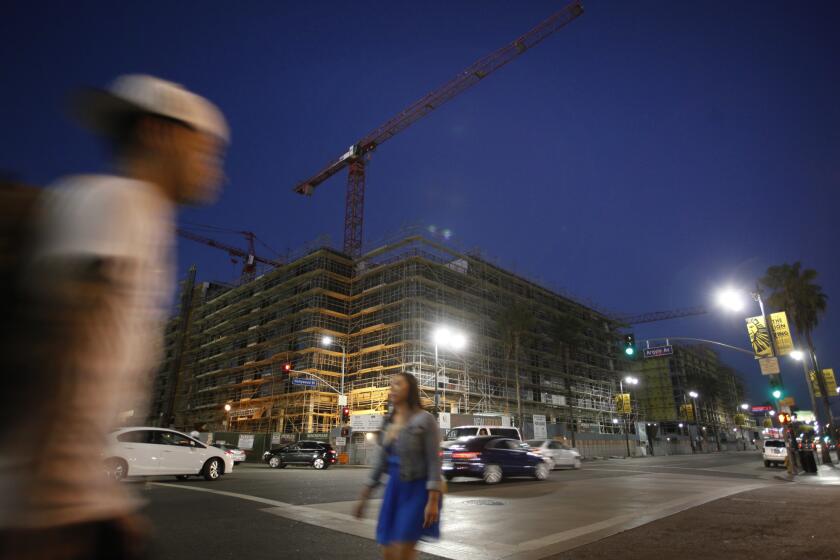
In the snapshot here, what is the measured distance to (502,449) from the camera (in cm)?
1653

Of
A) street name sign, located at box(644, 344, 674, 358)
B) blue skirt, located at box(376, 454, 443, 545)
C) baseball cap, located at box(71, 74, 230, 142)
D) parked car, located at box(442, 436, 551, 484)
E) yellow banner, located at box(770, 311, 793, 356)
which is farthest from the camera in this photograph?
street name sign, located at box(644, 344, 674, 358)

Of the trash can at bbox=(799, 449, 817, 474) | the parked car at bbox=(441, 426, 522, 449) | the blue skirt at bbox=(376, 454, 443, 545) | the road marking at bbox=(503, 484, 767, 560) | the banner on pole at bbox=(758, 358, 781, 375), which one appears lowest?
the road marking at bbox=(503, 484, 767, 560)

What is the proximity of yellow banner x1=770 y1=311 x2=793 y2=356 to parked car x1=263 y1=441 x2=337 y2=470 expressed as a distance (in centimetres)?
2232

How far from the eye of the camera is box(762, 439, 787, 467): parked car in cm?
2734

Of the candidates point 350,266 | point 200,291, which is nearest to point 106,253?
point 350,266

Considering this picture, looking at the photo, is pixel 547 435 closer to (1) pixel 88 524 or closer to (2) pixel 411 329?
(2) pixel 411 329

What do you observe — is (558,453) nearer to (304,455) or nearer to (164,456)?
(304,455)

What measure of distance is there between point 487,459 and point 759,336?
49.2ft

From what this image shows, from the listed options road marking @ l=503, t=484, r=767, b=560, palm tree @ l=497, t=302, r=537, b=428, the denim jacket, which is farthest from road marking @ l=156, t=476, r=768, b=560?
palm tree @ l=497, t=302, r=537, b=428

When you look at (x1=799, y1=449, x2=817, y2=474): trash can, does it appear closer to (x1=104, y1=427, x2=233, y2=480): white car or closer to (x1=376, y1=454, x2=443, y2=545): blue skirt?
(x1=104, y1=427, x2=233, y2=480): white car

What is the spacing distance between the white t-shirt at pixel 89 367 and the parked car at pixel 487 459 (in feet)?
50.5

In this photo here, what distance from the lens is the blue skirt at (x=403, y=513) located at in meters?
3.62

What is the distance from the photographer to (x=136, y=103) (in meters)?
1.49

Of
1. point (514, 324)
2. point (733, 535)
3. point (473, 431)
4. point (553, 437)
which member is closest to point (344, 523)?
point (733, 535)
